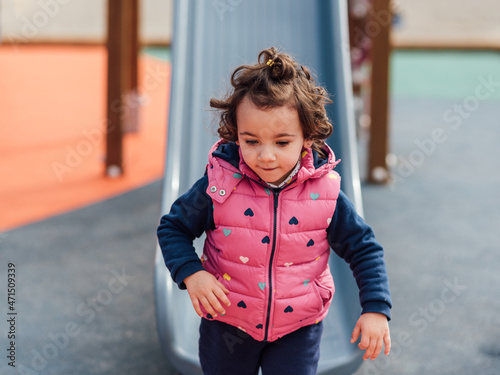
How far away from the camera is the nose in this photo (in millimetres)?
1382

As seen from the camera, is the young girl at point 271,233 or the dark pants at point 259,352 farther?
the dark pants at point 259,352

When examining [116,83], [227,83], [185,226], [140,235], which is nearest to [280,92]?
[185,226]

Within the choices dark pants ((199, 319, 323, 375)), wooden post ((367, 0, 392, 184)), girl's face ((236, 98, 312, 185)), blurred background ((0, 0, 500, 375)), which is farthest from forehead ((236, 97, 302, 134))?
wooden post ((367, 0, 392, 184))

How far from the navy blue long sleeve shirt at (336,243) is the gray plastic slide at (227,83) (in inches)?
24.2

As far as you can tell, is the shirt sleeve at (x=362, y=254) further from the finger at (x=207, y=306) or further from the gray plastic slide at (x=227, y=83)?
the gray plastic slide at (x=227, y=83)

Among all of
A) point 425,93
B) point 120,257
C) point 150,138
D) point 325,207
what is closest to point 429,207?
point 120,257

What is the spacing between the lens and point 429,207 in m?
3.87

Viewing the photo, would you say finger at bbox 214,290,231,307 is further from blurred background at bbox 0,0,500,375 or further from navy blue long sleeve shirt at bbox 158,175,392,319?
blurred background at bbox 0,0,500,375

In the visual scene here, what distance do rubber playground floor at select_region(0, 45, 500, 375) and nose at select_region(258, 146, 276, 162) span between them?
116 centimetres

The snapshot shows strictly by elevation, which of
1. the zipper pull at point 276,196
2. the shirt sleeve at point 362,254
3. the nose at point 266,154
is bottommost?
the shirt sleeve at point 362,254

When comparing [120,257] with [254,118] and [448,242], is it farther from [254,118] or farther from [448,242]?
[254,118]

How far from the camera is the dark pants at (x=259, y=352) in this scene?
1557 mm

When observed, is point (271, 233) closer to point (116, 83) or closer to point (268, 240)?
point (268, 240)

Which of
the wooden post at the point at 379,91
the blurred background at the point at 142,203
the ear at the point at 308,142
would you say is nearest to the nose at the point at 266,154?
the ear at the point at 308,142
